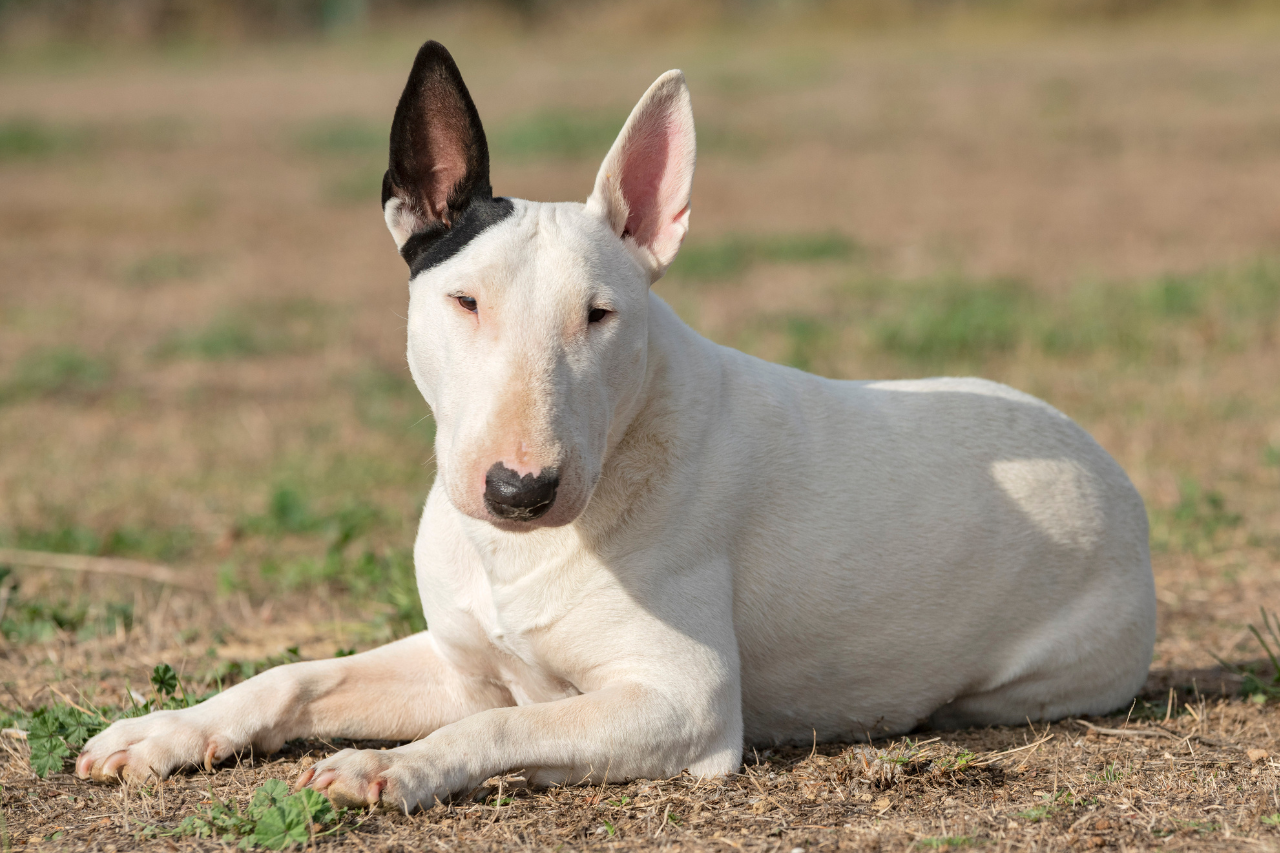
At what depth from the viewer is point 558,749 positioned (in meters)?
3.32

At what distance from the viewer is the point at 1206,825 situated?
3.19 meters

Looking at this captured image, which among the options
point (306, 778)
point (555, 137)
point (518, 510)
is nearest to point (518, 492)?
point (518, 510)

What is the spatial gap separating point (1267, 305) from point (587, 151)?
39.2ft

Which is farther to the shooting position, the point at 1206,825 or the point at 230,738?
the point at 230,738

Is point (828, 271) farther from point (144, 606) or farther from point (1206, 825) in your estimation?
point (1206, 825)

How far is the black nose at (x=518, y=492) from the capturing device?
117 inches

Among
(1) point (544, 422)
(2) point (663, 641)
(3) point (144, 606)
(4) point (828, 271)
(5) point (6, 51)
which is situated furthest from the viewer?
A: (5) point (6, 51)

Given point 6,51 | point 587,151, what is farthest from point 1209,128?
point 6,51

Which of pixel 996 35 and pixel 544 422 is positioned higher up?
pixel 996 35

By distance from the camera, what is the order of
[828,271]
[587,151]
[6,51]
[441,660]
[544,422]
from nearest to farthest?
[544,422] < [441,660] < [828,271] < [587,151] < [6,51]

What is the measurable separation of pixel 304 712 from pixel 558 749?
0.89 m

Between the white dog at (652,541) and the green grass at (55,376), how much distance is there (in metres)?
6.14

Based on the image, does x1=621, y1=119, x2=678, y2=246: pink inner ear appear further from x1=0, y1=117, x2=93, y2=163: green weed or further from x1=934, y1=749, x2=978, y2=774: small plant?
x1=0, y1=117, x2=93, y2=163: green weed

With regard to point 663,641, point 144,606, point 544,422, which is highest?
point 544,422
